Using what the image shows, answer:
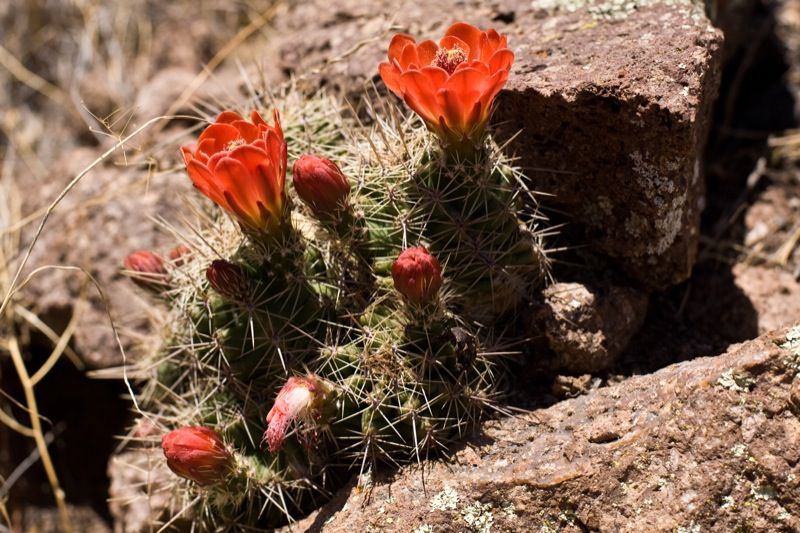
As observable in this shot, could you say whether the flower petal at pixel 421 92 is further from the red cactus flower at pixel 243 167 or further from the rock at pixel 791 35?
the rock at pixel 791 35

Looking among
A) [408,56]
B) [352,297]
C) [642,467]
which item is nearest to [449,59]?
[408,56]

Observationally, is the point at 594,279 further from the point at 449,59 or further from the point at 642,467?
the point at 449,59

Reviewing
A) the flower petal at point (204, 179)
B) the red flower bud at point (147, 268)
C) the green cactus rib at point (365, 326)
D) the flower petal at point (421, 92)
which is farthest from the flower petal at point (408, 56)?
the red flower bud at point (147, 268)

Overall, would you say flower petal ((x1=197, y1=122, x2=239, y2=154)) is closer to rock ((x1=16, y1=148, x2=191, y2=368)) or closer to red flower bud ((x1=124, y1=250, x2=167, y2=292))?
red flower bud ((x1=124, y1=250, x2=167, y2=292))

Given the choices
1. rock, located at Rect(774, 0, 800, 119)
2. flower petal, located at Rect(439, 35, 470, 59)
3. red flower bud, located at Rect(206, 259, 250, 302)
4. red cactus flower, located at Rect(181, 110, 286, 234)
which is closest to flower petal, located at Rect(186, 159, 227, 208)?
red cactus flower, located at Rect(181, 110, 286, 234)

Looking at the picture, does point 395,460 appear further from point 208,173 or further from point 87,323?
point 87,323
